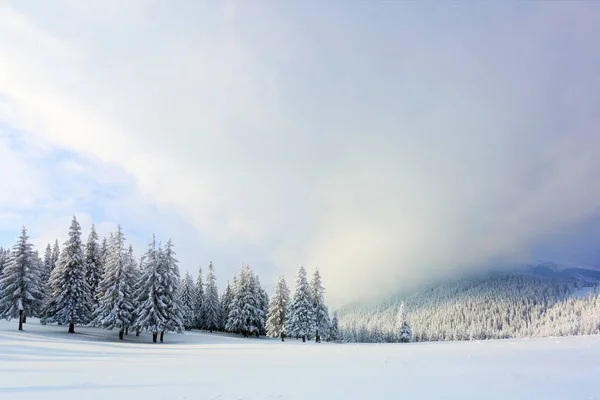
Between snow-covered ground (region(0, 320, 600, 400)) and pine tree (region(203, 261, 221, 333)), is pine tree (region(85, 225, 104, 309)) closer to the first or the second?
pine tree (region(203, 261, 221, 333))

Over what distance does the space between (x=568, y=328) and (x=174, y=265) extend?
571 feet

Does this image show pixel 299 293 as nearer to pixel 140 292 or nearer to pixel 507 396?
pixel 140 292

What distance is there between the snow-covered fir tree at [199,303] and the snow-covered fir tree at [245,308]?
9948 mm

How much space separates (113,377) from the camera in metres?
15.1

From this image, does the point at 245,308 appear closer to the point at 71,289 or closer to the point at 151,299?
the point at 151,299

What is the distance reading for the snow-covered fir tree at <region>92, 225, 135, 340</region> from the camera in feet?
148

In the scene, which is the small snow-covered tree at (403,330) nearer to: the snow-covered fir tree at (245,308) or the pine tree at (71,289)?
the snow-covered fir tree at (245,308)

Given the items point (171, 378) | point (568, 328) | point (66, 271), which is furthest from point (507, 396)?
point (568, 328)

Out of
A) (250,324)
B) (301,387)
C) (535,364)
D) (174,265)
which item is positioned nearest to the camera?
(301,387)

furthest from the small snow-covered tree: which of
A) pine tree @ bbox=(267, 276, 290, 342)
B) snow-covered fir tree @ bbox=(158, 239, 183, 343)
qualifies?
snow-covered fir tree @ bbox=(158, 239, 183, 343)

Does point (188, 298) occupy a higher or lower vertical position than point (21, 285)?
lower

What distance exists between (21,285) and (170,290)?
1793 cm

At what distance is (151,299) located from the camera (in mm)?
46531

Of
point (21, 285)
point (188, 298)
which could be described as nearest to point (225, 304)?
point (188, 298)
